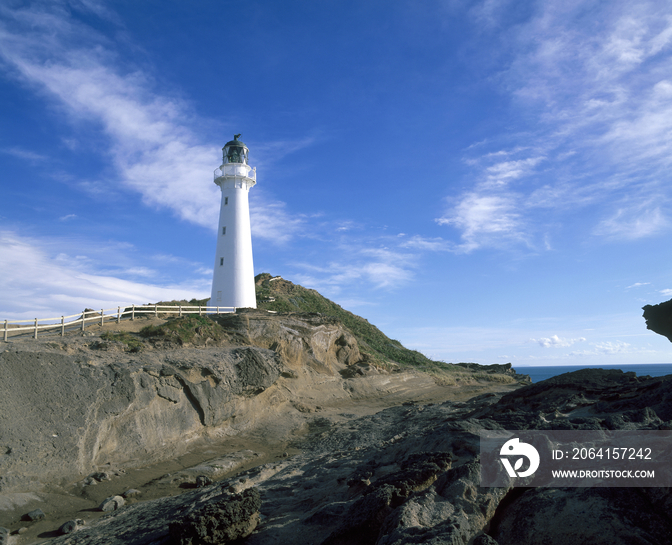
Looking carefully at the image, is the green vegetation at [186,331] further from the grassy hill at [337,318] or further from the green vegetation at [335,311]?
the green vegetation at [335,311]

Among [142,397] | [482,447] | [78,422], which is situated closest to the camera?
[482,447]

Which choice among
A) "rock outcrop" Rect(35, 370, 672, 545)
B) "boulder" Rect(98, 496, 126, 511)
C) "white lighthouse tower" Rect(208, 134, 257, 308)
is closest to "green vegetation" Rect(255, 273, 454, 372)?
"white lighthouse tower" Rect(208, 134, 257, 308)

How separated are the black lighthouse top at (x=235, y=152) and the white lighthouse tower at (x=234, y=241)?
80mm

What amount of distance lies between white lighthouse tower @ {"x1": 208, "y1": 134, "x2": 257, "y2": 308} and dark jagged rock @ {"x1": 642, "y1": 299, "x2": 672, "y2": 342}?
81.3 ft

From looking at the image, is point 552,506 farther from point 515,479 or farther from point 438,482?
point 438,482

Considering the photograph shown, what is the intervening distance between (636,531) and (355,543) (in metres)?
3.84

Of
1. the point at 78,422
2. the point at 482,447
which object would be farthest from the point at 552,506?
the point at 78,422

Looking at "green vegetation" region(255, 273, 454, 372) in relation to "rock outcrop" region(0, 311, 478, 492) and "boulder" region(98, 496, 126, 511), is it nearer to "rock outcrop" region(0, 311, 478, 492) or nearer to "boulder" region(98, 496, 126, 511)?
"rock outcrop" region(0, 311, 478, 492)

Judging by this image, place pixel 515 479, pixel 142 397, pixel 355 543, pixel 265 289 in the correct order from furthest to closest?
pixel 265 289
pixel 142 397
pixel 515 479
pixel 355 543

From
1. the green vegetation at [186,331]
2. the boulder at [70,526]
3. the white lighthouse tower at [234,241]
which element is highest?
the white lighthouse tower at [234,241]

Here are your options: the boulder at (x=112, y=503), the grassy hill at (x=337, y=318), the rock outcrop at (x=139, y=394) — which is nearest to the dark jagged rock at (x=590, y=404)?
the boulder at (x=112, y=503)

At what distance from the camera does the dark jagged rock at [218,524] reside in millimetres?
6945

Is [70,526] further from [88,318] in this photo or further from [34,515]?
[88,318]

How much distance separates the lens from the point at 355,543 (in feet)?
20.1
